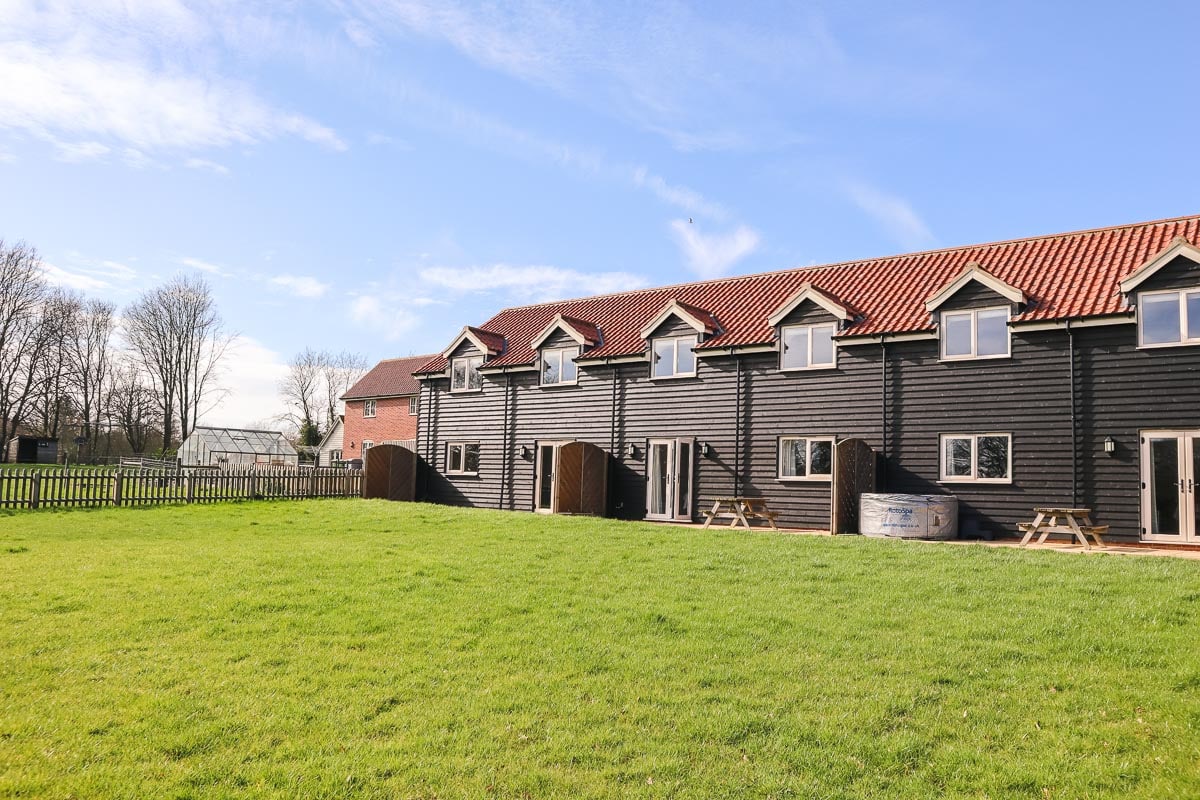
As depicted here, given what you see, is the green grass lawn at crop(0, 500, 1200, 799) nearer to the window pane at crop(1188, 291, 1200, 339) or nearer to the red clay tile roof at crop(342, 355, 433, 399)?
the window pane at crop(1188, 291, 1200, 339)

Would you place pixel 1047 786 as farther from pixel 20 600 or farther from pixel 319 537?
pixel 319 537

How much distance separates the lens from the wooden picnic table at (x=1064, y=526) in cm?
1595

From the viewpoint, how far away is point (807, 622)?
8805mm

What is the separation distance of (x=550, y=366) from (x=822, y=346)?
9.65m

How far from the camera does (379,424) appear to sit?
2194 inches

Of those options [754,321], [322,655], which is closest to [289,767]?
[322,655]

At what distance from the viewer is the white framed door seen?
26641 millimetres

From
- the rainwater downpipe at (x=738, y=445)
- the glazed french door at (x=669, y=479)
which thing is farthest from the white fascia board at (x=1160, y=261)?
the glazed french door at (x=669, y=479)

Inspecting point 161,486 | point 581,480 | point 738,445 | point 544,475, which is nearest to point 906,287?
point 738,445

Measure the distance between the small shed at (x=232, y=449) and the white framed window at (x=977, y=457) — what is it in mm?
48285

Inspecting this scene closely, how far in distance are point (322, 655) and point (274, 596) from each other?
2.40 meters

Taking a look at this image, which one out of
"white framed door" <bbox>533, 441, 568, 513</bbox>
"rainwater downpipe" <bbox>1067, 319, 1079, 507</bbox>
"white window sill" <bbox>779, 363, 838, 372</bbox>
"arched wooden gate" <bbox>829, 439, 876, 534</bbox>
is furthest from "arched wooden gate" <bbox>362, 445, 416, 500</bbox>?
"rainwater downpipe" <bbox>1067, 319, 1079, 507</bbox>

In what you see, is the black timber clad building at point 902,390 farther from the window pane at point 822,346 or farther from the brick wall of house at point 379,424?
the brick wall of house at point 379,424

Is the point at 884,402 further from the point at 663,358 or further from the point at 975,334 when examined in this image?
the point at 663,358
